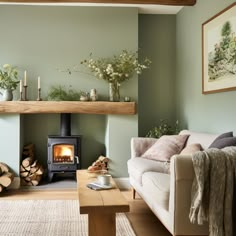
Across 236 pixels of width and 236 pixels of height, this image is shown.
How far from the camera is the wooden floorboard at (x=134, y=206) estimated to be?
3.48 meters

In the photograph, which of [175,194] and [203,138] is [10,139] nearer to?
[203,138]

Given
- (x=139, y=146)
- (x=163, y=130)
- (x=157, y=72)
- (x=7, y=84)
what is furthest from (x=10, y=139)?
(x=157, y=72)

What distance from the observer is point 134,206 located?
4340 mm

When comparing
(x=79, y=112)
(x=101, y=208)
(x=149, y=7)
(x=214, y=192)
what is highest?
(x=149, y=7)

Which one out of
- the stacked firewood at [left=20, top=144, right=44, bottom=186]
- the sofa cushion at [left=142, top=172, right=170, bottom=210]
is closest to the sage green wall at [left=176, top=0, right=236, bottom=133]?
the sofa cushion at [left=142, top=172, right=170, bottom=210]

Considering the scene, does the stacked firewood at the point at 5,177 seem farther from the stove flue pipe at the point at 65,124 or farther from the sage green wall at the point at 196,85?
the sage green wall at the point at 196,85

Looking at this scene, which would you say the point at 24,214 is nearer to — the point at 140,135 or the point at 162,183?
the point at 162,183

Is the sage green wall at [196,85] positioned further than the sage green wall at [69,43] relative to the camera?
No

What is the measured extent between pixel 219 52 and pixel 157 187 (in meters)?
1.88

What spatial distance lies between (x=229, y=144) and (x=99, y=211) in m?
1.23

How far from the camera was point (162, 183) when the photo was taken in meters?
3.02

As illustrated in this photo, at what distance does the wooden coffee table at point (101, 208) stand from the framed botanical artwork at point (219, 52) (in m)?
1.81

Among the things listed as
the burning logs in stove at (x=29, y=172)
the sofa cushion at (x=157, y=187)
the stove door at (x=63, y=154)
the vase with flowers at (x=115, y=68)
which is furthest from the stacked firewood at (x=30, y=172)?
the sofa cushion at (x=157, y=187)

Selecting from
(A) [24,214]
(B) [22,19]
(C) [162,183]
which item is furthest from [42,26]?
(C) [162,183]
